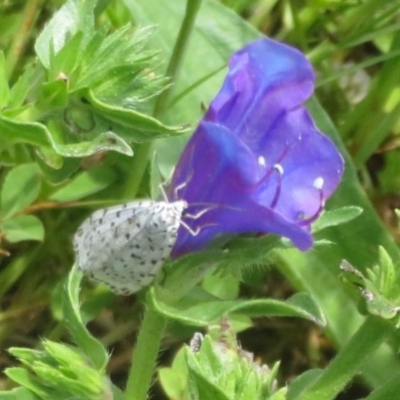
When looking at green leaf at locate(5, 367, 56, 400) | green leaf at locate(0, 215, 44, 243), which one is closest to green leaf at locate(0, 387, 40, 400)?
green leaf at locate(5, 367, 56, 400)

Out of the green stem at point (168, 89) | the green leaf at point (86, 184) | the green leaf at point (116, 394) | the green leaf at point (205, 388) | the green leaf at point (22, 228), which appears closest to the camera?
the green leaf at point (205, 388)

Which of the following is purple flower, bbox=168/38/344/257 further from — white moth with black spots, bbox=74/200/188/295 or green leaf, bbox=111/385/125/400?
green leaf, bbox=111/385/125/400

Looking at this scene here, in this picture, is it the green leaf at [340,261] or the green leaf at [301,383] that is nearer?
→ the green leaf at [301,383]

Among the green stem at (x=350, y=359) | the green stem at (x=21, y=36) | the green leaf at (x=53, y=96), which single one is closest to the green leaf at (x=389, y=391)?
the green stem at (x=350, y=359)

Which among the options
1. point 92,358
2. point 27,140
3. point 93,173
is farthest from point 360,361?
point 93,173

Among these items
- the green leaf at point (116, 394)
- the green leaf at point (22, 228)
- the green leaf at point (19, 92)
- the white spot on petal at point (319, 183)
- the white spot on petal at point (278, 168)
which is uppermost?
the green leaf at point (19, 92)

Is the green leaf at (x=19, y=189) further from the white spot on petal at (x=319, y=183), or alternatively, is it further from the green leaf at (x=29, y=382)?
the white spot on petal at (x=319, y=183)
